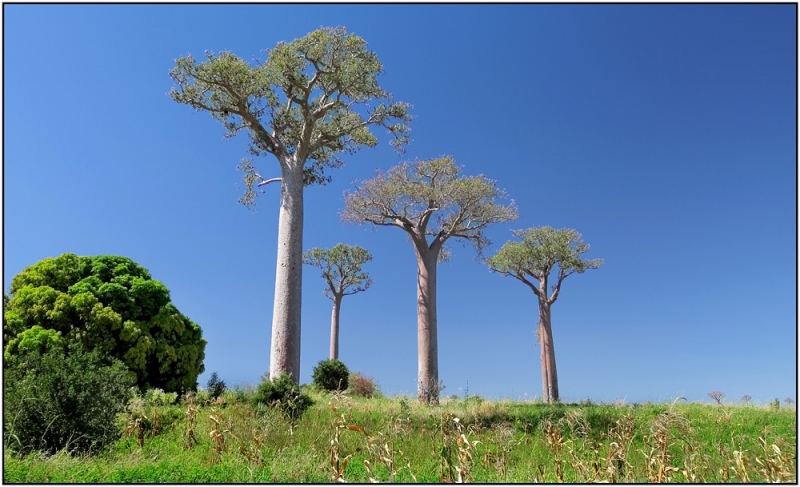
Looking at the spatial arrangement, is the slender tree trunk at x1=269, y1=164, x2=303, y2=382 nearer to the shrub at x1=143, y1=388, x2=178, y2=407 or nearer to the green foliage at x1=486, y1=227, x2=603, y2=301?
the shrub at x1=143, y1=388, x2=178, y2=407

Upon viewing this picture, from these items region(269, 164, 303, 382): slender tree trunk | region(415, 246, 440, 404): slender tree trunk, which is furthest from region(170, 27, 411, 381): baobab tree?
region(415, 246, 440, 404): slender tree trunk

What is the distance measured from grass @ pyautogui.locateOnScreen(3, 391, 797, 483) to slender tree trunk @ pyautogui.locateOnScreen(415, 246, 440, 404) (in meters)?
4.60

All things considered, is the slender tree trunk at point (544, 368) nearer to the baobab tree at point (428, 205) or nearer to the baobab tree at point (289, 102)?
the baobab tree at point (428, 205)

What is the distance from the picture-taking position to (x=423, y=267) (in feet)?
56.9

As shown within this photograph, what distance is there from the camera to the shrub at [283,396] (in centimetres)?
989

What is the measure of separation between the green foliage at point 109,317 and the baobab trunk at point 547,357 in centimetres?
1218

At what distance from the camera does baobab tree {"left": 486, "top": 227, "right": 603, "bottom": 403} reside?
21.0 meters

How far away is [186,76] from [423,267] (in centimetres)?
843

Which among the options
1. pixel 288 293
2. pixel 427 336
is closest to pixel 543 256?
pixel 427 336

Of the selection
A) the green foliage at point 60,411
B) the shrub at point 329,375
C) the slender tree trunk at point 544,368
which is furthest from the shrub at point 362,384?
the green foliage at point 60,411

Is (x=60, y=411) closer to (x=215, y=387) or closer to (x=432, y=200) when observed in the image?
(x=215, y=387)

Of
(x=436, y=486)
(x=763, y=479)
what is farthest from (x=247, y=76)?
(x=763, y=479)

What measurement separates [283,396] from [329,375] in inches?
326

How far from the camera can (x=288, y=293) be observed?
12.5 m
